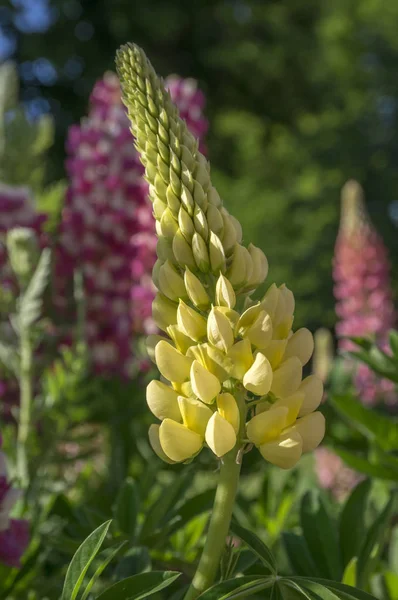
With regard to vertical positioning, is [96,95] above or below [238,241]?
below

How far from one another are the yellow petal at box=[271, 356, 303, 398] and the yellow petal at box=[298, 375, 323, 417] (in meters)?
0.02

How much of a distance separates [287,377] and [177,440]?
8cm

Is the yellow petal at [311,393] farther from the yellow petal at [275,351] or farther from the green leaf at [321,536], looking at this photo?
the green leaf at [321,536]

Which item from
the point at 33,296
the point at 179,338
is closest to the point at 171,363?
the point at 179,338

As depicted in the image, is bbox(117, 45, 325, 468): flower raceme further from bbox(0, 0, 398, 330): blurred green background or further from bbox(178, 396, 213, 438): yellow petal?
bbox(0, 0, 398, 330): blurred green background

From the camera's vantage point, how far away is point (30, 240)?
3.61 feet

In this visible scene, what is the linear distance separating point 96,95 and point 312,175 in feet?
25.5

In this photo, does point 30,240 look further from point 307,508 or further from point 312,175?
point 312,175

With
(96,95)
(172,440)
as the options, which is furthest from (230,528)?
(96,95)

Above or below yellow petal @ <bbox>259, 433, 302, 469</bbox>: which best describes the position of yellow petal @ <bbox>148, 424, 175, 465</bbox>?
below

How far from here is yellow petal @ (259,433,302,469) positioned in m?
0.47

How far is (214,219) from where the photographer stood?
21.0 inches

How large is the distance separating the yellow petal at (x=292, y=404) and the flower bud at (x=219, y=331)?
50 mm

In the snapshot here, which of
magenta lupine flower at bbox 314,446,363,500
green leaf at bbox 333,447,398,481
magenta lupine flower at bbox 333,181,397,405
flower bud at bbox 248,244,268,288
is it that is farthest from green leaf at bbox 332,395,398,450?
magenta lupine flower at bbox 333,181,397,405
